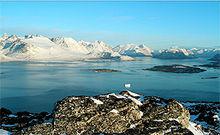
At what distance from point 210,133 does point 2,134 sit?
15.4m

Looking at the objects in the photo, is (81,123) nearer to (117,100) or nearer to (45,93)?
(117,100)

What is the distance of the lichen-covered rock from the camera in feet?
77.1

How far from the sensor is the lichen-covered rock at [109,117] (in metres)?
23.5

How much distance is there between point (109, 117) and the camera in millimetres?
24141

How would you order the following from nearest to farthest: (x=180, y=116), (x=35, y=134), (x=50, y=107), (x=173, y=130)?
(x=173, y=130) → (x=35, y=134) → (x=180, y=116) → (x=50, y=107)

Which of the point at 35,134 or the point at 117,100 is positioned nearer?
the point at 35,134

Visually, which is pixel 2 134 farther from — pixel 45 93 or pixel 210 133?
pixel 45 93

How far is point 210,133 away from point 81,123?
10.0 meters

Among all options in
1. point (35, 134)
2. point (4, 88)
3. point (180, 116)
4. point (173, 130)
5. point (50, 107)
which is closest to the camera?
point (173, 130)

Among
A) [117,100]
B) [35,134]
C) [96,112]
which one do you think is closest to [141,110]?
[117,100]

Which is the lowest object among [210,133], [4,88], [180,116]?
[4,88]

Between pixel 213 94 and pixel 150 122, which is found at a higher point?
pixel 150 122

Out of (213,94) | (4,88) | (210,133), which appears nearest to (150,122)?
(210,133)

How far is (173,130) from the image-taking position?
2166 centimetres
